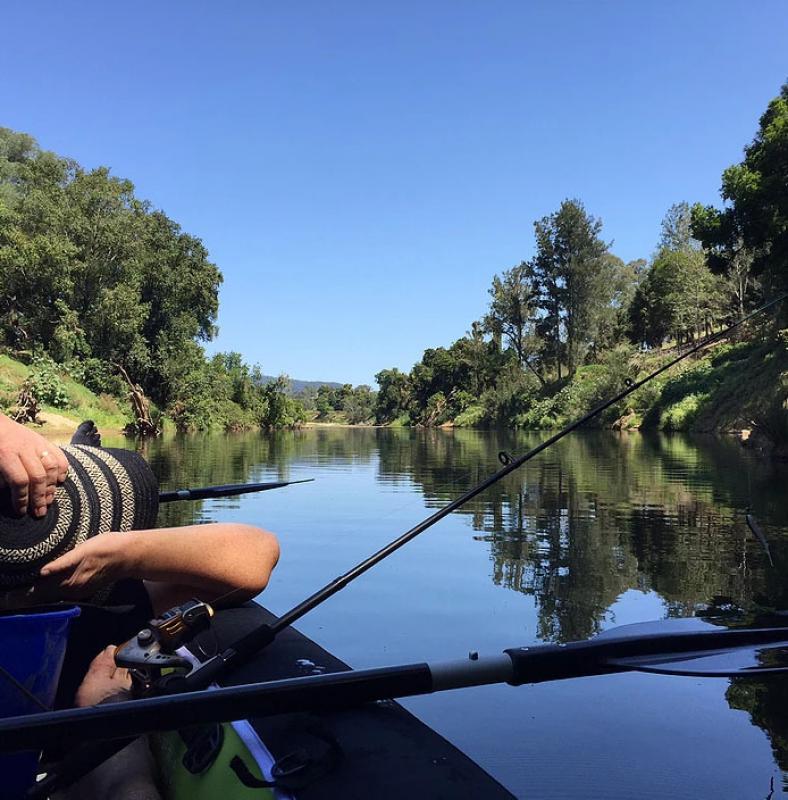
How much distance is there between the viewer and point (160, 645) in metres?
1.56

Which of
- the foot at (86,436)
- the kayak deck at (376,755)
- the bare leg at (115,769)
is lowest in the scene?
the bare leg at (115,769)

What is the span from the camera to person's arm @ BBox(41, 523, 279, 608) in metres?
1.69

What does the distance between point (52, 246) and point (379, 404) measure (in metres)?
64.4

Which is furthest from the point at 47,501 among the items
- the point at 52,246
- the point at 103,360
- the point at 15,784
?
the point at 103,360

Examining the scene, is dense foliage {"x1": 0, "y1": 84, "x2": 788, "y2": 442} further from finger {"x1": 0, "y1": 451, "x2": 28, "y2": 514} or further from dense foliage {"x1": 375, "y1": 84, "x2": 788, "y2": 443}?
finger {"x1": 0, "y1": 451, "x2": 28, "y2": 514}

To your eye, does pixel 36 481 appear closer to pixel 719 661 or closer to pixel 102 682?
pixel 102 682

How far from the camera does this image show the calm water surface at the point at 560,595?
2.20 meters

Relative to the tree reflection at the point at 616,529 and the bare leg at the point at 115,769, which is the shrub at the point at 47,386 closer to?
the tree reflection at the point at 616,529

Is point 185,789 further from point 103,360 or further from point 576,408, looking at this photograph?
point 576,408

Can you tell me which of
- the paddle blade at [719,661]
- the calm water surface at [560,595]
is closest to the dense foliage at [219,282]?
the calm water surface at [560,595]

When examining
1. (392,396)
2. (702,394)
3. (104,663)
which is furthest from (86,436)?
(392,396)

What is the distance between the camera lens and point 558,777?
209cm

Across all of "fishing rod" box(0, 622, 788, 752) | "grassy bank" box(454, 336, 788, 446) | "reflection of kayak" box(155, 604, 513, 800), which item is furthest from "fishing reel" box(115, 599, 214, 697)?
"grassy bank" box(454, 336, 788, 446)

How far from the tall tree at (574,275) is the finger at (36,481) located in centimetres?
4323
